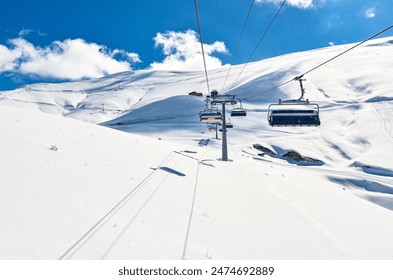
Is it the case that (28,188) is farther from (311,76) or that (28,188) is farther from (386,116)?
(311,76)

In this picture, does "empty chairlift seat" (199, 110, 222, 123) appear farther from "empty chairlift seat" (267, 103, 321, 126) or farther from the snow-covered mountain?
"empty chairlift seat" (267, 103, 321, 126)

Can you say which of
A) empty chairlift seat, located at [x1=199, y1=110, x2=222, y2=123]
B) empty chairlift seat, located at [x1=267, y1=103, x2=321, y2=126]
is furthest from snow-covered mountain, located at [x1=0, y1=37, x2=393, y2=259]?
empty chairlift seat, located at [x1=199, y1=110, x2=222, y2=123]

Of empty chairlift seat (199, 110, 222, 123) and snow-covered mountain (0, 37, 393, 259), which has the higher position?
empty chairlift seat (199, 110, 222, 123)

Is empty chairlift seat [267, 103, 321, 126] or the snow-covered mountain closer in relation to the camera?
the snow-covered mountain

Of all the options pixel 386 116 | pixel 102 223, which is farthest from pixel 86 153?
pixel 386 116

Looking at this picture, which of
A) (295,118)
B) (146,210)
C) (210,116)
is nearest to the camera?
(146,210)

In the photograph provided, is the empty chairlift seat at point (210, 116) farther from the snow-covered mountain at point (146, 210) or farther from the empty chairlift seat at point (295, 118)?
the empty chairlift seat at point (295, 118)

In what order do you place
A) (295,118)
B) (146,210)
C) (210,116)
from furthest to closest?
1. (210,116)
2. (295,118)
3. (146,210)

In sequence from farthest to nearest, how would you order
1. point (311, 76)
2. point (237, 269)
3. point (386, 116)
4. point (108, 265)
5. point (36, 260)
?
point (311, 76) < point (386, 116) < point (237, 269) < point (108, 265) < point (36, 260)

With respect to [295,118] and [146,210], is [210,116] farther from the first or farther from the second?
[146,210]

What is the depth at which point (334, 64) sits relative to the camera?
458 ft

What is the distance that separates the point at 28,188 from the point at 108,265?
3277 mm

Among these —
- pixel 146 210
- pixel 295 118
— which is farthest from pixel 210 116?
pixel 146 210

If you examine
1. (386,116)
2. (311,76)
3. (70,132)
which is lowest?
(386,116)
